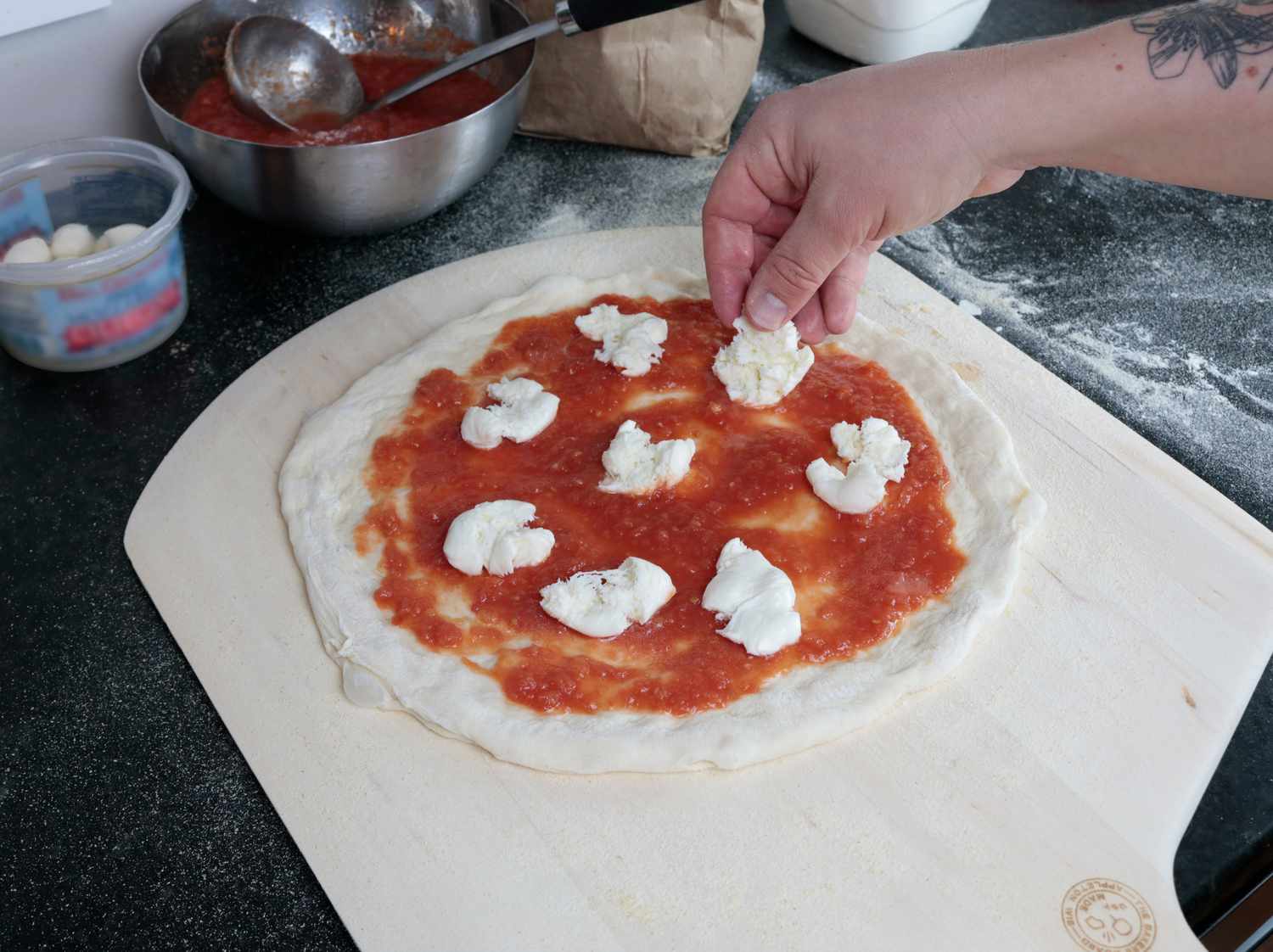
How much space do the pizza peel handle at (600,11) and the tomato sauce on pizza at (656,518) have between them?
28.4 inches

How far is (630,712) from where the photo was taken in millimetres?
1939

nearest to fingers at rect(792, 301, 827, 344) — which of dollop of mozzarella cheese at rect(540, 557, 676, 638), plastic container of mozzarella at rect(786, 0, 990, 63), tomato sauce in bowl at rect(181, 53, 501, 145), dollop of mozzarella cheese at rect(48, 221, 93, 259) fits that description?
dollop of mozzarella cheese at rect(540, 557, 676, 638)

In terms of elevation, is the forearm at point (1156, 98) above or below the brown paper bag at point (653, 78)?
above

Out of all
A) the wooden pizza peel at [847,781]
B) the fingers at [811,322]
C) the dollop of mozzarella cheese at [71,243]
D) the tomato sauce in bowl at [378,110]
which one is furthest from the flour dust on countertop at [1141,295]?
the dollop of mozzarella cheese at [71,243]

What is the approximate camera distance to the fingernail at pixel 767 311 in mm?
2297

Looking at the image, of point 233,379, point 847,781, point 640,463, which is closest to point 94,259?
point 233,379

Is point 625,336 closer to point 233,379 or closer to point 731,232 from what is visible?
point 731,232

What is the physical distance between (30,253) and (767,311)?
1661 millimetres

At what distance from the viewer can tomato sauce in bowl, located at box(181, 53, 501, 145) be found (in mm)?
2883

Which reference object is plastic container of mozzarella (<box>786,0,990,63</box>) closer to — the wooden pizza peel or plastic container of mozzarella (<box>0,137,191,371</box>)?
the wooden pizza peel

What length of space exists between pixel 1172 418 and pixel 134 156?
2599 mm

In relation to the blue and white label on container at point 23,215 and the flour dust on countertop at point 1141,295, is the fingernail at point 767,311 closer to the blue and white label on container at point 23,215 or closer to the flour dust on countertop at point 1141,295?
the flour dust on countertop at point 1141,295

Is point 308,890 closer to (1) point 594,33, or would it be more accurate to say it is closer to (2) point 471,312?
(2) point 471,312

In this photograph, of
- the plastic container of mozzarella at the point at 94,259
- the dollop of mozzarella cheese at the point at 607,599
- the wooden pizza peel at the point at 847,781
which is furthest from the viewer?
the plastic container of mozzarella at the point at 94,259
